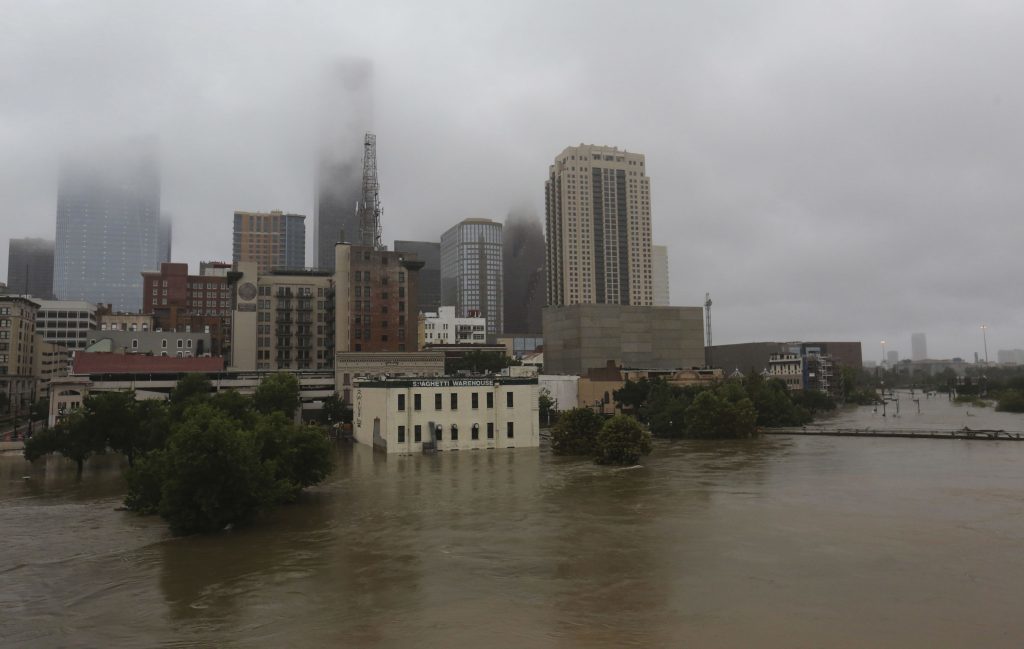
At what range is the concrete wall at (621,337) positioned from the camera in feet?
490

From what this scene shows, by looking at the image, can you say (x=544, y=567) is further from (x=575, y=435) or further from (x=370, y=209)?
(x=370, y=209)

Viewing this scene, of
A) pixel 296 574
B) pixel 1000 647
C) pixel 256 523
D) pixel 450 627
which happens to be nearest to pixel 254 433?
pixel 256 523

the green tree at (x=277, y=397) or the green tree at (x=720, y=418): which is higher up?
the green tree at (x=277, y=397)

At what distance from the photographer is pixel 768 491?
43.8 meters

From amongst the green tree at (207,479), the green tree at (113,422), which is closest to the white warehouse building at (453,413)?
the green tree at (113,422)

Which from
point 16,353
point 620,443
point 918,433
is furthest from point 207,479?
point 16,353

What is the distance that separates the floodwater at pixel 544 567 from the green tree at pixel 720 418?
34782 mm

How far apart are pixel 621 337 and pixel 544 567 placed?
128427 millimetres

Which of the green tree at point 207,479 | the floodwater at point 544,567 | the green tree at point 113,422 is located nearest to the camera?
the floodwater at point 544,567

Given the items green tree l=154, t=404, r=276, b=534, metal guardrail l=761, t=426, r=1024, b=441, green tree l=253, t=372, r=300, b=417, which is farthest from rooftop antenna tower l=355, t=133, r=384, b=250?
green tree l=154, t=404, r=276, b=534

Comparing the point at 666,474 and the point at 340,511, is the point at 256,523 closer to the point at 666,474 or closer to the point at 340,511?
the point at 340,511

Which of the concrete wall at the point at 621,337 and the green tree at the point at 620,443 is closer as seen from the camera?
the green tree at the point at 620,443

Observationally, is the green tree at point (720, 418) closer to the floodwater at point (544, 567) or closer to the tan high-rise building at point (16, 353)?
the floodwater at point (544, 567)

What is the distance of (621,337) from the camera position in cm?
15250
